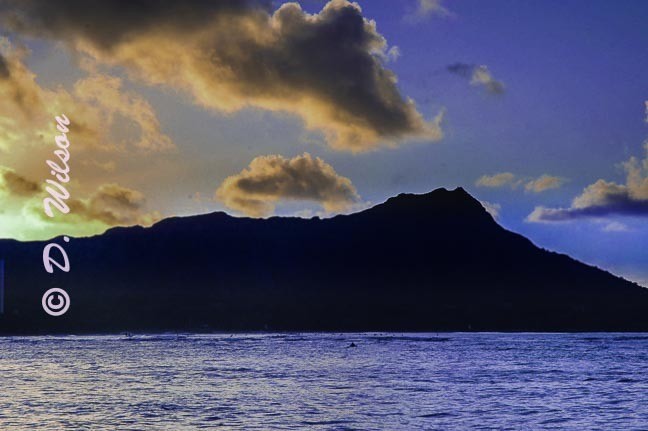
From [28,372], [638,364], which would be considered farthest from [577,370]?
[28,372]

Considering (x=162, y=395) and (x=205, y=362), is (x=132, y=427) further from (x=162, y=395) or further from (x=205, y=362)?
(x=205, y=362)

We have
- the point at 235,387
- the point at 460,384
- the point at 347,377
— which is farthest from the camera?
the point at 347,377

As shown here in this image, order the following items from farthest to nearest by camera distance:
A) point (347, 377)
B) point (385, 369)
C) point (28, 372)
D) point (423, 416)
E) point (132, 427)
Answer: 1. point (385, 369)
2. point (28, 372)
3. point (347, 377)
4. point (423, 416)
5. point (132, 427)

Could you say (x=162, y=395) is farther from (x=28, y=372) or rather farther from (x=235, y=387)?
(x=28, y=372)

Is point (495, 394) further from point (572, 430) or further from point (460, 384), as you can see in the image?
point (572, 430)

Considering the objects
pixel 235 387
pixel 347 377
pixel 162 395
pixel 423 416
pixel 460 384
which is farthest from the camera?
pixel 347 377

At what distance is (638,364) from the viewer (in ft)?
412

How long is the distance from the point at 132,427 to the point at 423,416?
19.0 meters

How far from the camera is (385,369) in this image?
345 ft

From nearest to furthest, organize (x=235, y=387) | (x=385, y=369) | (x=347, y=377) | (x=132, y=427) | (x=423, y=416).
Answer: (x=132, y=427) → (x=423, y=416) → (x=235, y=387) → (x=347, y=377) → (x=385, y=369)

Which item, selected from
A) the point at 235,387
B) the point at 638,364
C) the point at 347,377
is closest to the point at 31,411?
the point at 235,387

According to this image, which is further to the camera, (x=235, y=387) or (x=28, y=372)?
(x=28, y=372)

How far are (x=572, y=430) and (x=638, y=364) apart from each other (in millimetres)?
82709

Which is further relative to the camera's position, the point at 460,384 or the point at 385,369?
the point at 385,369
